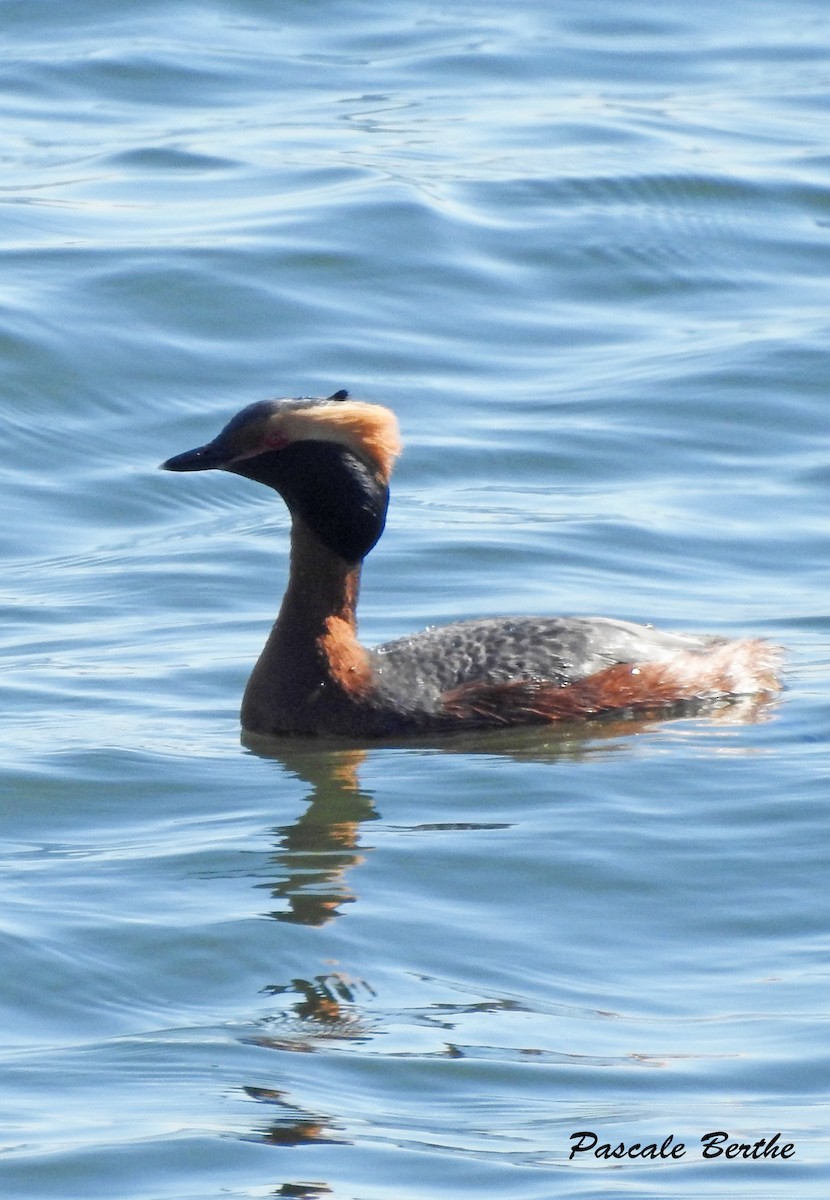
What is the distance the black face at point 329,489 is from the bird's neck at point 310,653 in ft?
0.29

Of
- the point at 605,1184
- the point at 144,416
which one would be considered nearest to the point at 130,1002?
the point at 605,1184

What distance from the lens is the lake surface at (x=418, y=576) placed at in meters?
6.47

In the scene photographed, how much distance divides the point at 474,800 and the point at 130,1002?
238 centimetres

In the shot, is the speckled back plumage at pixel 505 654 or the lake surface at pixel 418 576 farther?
the speckled back plumage at pixel 505 654

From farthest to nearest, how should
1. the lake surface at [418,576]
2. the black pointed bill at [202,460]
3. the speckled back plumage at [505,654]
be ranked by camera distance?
the speckled back plumage at [505,654]
the black pointed bill at [202,460]
the lake surface at [418,576]

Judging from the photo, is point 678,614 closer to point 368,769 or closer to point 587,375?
point 368,769

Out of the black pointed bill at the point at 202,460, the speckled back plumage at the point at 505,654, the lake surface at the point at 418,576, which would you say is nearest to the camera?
the lake surface at the point at 418,576

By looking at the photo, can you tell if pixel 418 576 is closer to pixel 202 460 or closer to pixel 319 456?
pixel 319 456

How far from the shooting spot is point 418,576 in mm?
12711

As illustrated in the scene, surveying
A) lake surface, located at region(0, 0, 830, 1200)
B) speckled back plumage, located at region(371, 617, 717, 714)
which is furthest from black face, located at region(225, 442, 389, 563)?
lake surface, located at region(0, 0, 830, 1200)

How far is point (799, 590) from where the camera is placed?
12.4 metres

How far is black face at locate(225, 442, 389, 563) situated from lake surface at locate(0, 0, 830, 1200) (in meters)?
0.95

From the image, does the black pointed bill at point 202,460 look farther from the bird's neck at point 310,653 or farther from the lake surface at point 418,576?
the lake surface at point 418,576

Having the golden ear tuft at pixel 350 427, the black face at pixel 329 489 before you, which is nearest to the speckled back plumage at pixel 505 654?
the black face at pixel 329 489
